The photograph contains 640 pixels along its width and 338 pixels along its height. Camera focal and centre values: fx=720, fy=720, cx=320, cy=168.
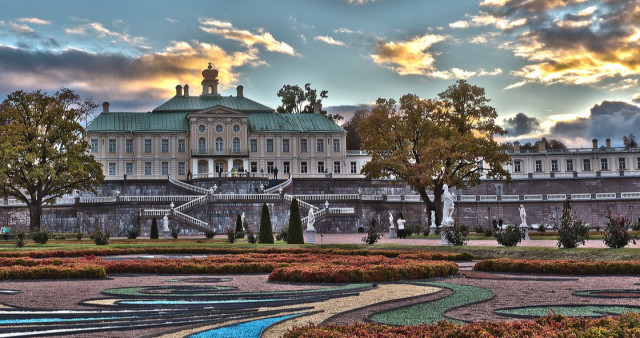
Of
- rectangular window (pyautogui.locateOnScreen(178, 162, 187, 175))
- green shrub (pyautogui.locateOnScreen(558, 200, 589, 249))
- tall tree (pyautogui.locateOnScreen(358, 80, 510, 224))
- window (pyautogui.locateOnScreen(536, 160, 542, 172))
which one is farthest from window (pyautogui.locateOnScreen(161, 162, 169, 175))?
green shrub (pyautogui.locateOnScreen(558, 200, 589, 249))

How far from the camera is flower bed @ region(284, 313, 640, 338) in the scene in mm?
7820

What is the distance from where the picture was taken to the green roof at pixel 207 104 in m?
85.6

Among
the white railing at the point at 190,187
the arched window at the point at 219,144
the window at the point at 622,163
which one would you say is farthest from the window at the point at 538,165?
the white railing at the point at 190,187

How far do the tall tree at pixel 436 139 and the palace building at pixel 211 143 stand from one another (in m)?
24.7

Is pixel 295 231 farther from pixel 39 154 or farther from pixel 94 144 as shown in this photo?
pixel 94 144

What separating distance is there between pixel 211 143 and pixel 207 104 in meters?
7.98

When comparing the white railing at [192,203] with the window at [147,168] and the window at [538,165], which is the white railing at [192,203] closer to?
the window at [147,168]

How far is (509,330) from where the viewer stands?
8.49 m

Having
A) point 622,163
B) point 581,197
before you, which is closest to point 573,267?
point 581,197

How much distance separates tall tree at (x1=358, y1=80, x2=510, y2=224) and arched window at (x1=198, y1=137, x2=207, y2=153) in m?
28.3

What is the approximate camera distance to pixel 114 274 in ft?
64.7

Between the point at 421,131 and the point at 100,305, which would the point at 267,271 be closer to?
the point at 100,305

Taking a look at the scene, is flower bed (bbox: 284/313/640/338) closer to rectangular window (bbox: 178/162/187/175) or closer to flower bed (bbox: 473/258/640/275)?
flower bed (bbox: 473/258/640/275)

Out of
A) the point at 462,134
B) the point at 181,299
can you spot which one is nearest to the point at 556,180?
the point at 462,134
